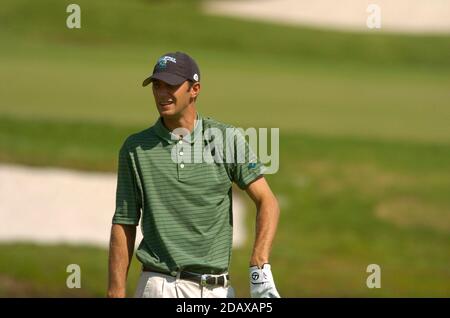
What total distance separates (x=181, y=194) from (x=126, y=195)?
12.0 inches

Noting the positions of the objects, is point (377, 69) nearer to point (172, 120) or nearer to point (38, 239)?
point (38, 239)

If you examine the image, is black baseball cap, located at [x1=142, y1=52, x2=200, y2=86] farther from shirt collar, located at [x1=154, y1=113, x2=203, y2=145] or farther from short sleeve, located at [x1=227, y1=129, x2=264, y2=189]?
short sleeve, located at [x1=227, y1=129, x2=264, y2=189]

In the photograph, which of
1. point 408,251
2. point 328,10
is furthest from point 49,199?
point 328,10

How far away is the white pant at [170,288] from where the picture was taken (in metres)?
5.92

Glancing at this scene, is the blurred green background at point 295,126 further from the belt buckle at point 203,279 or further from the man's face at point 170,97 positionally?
the man's face at point 170,97

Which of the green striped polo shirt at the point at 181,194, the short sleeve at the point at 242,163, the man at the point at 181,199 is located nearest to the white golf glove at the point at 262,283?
the man at the point at 181,199

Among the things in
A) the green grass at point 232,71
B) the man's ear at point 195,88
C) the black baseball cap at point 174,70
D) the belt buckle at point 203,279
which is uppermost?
the green grass at point 232,71

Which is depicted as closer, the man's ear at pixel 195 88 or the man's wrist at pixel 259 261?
the man's wrist at pixel 259 261

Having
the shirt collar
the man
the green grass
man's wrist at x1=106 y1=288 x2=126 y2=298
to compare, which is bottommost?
man's wrist at x1=106 y1=288 x2=126 y2=298

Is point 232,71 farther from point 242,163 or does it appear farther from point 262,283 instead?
point 262,283

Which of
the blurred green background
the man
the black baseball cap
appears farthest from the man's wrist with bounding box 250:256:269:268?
the blurred green background

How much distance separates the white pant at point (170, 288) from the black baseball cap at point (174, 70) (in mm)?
989

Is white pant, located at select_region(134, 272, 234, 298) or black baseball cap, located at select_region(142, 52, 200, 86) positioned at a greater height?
black baseball cap, located at select_region(142, 52, 200, 86)

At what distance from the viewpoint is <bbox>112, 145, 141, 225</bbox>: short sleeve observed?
5.96 metres
